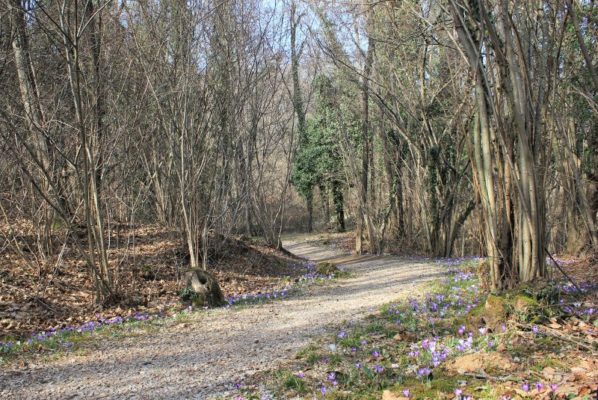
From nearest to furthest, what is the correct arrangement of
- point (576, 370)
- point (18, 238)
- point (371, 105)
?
1. point (576, 370)
2. point (18, 238)
3. point (371, 105)

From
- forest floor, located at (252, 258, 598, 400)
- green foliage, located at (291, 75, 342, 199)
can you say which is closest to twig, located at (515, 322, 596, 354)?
forest floor, located at (252, 258, 598, 400)

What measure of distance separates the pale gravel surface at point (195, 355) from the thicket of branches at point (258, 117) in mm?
1920

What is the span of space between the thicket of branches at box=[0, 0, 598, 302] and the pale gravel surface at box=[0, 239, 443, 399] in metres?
1.92

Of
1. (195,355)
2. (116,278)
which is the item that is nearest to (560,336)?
(195,355)

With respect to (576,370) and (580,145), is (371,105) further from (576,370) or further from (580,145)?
(576,370)

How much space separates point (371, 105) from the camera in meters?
18.6

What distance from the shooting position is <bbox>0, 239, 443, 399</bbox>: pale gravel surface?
400cm

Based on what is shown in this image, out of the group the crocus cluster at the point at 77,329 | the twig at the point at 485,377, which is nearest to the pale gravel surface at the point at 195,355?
the crocus cluster at the point at 77,329

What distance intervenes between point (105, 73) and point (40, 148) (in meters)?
2.21

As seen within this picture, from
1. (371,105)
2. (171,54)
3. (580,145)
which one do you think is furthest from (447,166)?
(171,54)

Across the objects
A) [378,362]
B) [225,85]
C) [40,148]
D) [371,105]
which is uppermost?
[371,105]

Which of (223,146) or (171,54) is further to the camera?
(223,146)

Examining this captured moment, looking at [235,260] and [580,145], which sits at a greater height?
[580,145]

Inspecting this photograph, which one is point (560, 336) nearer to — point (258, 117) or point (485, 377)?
point (485, 377)
